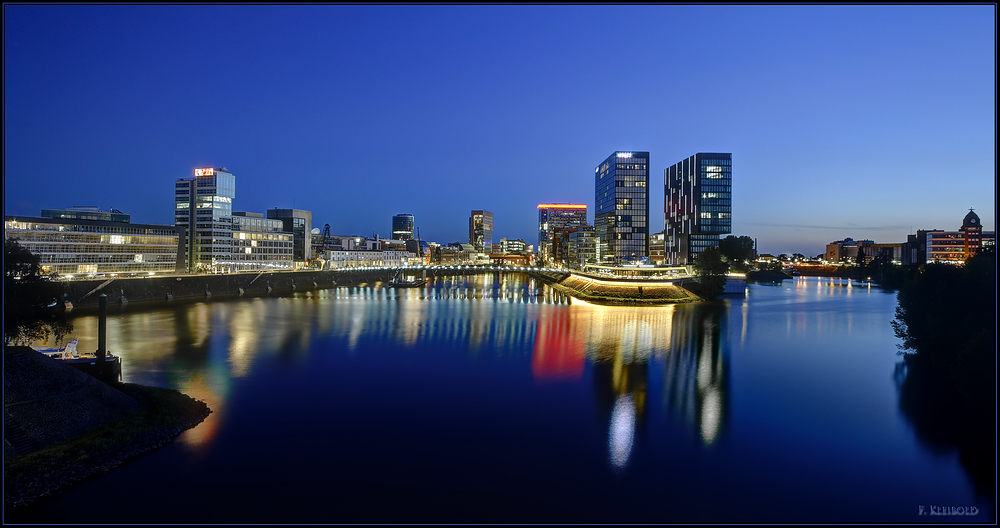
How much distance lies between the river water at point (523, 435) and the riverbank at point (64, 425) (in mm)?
Result: 364

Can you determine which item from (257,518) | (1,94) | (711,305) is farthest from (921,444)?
(711,305)

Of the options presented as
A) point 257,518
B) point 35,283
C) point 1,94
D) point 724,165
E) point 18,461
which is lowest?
point 257,518

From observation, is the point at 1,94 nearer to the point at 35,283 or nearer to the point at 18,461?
the point at 18,461

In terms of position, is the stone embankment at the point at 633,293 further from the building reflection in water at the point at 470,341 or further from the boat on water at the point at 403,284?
the boat on water at the point at 403,284

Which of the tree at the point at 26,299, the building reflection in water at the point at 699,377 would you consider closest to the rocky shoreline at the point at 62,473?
the tree at the point at 26,299

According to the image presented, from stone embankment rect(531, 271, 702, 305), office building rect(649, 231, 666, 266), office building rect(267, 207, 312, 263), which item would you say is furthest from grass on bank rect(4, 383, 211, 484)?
office building rect(649, 231, 666, 266)

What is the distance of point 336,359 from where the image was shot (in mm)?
19094

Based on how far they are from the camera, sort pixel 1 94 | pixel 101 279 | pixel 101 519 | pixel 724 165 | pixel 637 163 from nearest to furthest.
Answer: pixel 1 94
pixel 101 519
pixel 101 279
pixel 724 165
pixel 637 163

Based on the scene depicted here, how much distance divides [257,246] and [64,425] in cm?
5222

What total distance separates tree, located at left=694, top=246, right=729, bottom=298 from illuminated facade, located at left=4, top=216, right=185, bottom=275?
47664 millimetres

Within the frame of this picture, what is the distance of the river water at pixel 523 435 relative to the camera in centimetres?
824

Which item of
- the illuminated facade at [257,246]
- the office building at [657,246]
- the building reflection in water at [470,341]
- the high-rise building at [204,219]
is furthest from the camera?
the office building at [657,246]

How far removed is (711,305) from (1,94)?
39.2m

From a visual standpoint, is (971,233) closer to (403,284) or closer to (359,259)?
(403,284)
